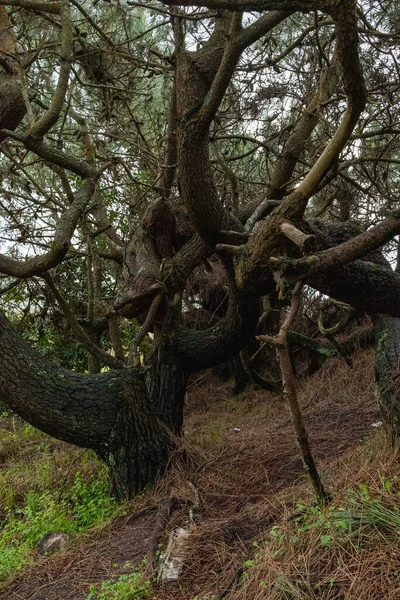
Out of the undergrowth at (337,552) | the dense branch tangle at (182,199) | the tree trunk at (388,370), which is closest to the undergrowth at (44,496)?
the dense branch tangle at (182,199)

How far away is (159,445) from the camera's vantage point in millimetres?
4016

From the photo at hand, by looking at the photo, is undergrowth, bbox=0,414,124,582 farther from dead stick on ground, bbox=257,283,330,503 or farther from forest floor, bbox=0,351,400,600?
dead stick on ground, bbox=257,283,330,503

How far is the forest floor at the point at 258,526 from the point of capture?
203 centimetres

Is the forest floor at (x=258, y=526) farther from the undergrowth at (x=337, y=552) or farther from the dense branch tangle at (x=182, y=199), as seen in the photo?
the dense branch tangle at (x=182, y=199)

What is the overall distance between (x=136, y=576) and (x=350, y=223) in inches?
110

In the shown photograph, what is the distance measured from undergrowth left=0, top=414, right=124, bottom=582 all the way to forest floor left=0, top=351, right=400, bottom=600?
10.0 inches

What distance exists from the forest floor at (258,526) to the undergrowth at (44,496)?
0.83 feet

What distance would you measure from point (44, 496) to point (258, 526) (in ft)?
7.63

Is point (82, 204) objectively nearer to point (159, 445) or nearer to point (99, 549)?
point (159, 445)

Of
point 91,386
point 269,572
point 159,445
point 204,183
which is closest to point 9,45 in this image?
point 204,183

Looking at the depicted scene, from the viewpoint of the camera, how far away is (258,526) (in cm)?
281

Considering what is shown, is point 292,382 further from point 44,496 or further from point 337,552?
point 44,496

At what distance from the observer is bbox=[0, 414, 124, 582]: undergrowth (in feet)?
11.9

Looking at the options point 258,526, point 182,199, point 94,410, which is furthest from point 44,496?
point 182,199
